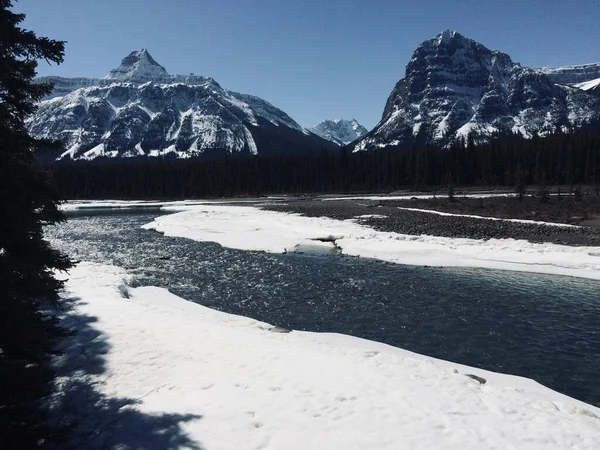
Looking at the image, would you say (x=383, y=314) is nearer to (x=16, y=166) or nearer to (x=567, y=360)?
(x=567, y=360)

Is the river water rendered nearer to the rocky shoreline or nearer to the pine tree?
the pine tree

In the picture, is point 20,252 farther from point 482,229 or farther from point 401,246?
point 482,229

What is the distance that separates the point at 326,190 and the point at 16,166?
13112 cm

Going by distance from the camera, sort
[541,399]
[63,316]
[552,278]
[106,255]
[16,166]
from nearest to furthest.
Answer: [16,166] → [541,399] → [63,316] → [552,278] → [106,255]

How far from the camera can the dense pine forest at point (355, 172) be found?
340ft

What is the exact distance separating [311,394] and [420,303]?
10.7 metres

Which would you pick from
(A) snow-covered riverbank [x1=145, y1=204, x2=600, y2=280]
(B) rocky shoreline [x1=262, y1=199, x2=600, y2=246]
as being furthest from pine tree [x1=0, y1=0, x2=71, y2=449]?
(B) rocky shoreline [x1=262, y1=199, x2=600, y2=246]

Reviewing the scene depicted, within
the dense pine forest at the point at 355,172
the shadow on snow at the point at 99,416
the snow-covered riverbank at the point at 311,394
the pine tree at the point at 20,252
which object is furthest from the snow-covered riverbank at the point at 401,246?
the dense pine forest at the point at 355,172

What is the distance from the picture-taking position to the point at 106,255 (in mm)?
31484

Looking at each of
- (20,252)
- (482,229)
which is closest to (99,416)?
(20,252)

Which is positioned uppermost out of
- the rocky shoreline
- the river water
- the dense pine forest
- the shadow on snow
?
the dense pine forest

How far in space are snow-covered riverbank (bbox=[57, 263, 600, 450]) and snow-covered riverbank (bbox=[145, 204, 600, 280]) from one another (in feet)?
54.9

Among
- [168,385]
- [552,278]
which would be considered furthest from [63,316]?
[552,278]

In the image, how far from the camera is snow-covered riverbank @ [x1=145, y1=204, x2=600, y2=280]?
2470cm
